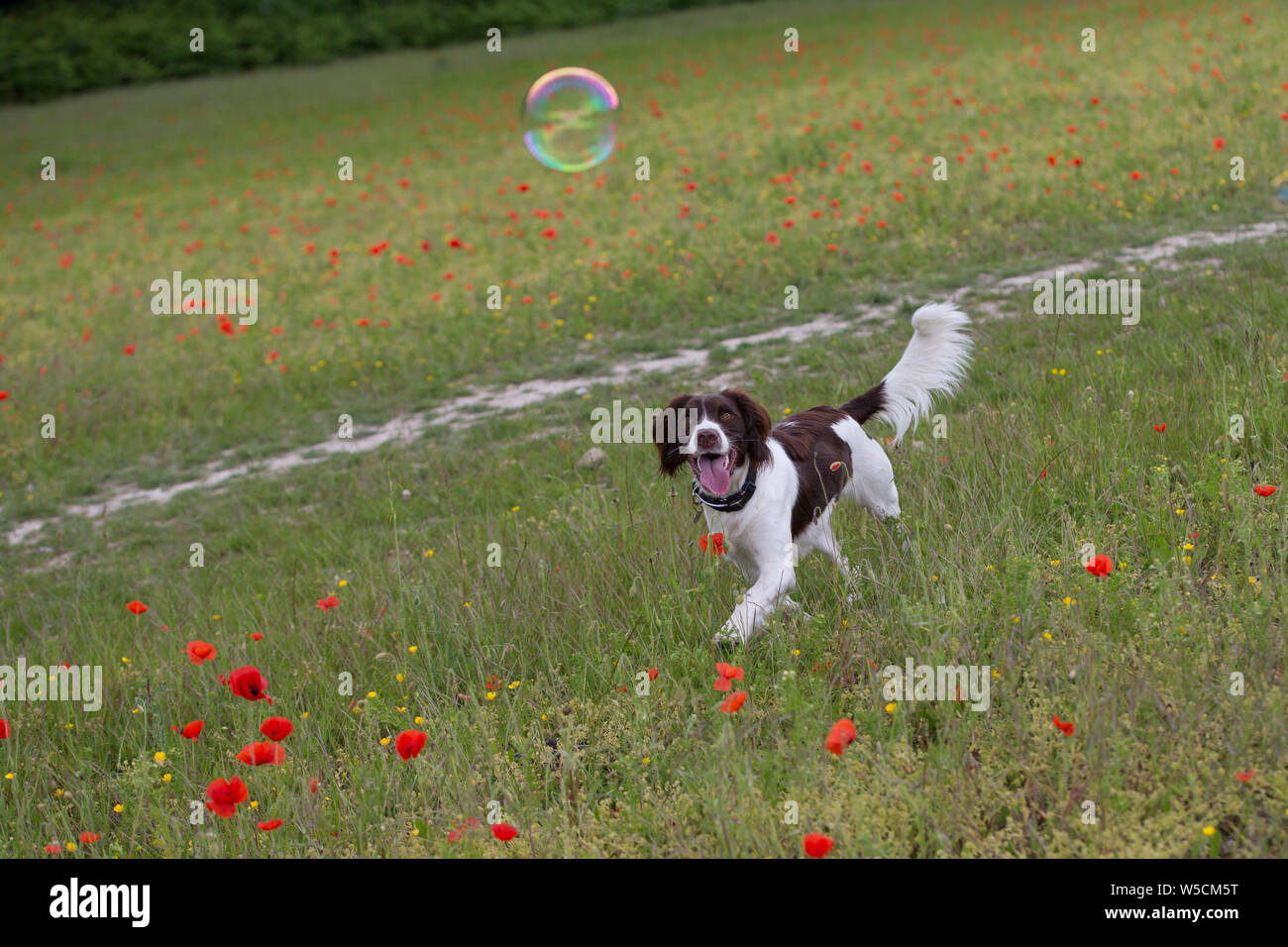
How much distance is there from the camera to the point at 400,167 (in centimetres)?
2228

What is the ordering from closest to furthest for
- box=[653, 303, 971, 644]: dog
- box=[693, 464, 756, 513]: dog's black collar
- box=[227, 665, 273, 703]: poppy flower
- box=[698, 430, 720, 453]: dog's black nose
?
box=[227, 665, 273, 703]: poppy flower → box=[698, 430, 720, 453]: dog's black nose → box=[653, 303, 971, 644]: dog → box=[693, 464, 756, 513]: dog's black collar

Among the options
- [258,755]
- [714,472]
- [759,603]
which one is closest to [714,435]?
[714,472]

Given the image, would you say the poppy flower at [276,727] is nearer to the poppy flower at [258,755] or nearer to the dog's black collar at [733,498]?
the poppy flower at [258,755]

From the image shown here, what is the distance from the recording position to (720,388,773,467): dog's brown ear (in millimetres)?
4812

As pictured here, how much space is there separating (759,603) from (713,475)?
57 centimetres

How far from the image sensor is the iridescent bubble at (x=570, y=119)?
35.6 feet

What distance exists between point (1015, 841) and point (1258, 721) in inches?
32.6

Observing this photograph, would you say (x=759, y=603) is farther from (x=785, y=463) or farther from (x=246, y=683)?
(x=246, y=683)

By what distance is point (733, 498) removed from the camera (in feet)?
15.8

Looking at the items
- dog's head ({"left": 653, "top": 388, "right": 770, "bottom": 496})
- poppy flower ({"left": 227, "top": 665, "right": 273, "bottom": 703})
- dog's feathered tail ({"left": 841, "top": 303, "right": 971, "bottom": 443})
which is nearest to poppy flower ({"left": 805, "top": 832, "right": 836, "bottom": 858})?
poppy flower ({"left": 227, "top": 665, "right": 273, "bottom": 703})

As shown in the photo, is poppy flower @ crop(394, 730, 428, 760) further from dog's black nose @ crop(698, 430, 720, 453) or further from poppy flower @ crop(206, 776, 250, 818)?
dog's black nose @ crop(698, 430, 720, 453)

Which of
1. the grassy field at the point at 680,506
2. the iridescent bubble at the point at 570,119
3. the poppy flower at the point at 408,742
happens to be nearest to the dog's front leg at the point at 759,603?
the grassy field at the point at 680,506

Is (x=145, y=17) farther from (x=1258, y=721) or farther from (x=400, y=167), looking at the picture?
(x=1258, y=721)

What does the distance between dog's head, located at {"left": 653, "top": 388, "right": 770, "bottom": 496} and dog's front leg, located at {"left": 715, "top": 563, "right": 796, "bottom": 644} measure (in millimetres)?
409
